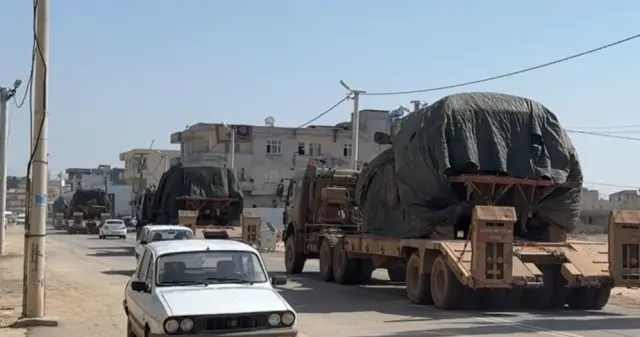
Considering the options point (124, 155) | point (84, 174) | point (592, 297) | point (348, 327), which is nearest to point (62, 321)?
point (348, 327)

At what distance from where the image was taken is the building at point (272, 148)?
88.3 meters

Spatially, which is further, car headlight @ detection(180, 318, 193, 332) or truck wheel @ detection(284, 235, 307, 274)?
truck wheel @ detection(284, 235, 307, 274)

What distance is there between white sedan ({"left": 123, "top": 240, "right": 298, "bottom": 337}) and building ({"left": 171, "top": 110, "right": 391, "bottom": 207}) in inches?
2943

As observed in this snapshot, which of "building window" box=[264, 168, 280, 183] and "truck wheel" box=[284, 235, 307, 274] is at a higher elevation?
"building window" box=[264, 168, 280, 183]

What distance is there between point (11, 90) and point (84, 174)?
441 feet

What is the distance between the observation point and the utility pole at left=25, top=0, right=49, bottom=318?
15.8 metres

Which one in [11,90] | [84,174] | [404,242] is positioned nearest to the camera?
[404,242]

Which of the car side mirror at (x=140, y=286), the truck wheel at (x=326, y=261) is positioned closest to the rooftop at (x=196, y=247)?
the car side mirror at (x=140, y=286)

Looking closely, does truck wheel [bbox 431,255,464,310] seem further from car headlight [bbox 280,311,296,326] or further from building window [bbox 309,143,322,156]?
building window [bbox 309,143,322,156]

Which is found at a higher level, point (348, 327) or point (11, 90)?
point (11, 90)

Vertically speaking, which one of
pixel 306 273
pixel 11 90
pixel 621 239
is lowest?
pixel 306 273

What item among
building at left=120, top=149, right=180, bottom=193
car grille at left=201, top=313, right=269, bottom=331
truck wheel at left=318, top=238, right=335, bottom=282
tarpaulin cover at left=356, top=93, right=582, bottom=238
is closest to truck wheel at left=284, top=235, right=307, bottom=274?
truck wheel at left=318, top=238, right=335, bottom=282

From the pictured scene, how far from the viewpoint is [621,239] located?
1747 cm

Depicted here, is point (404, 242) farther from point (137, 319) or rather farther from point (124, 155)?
point (124, 155)
